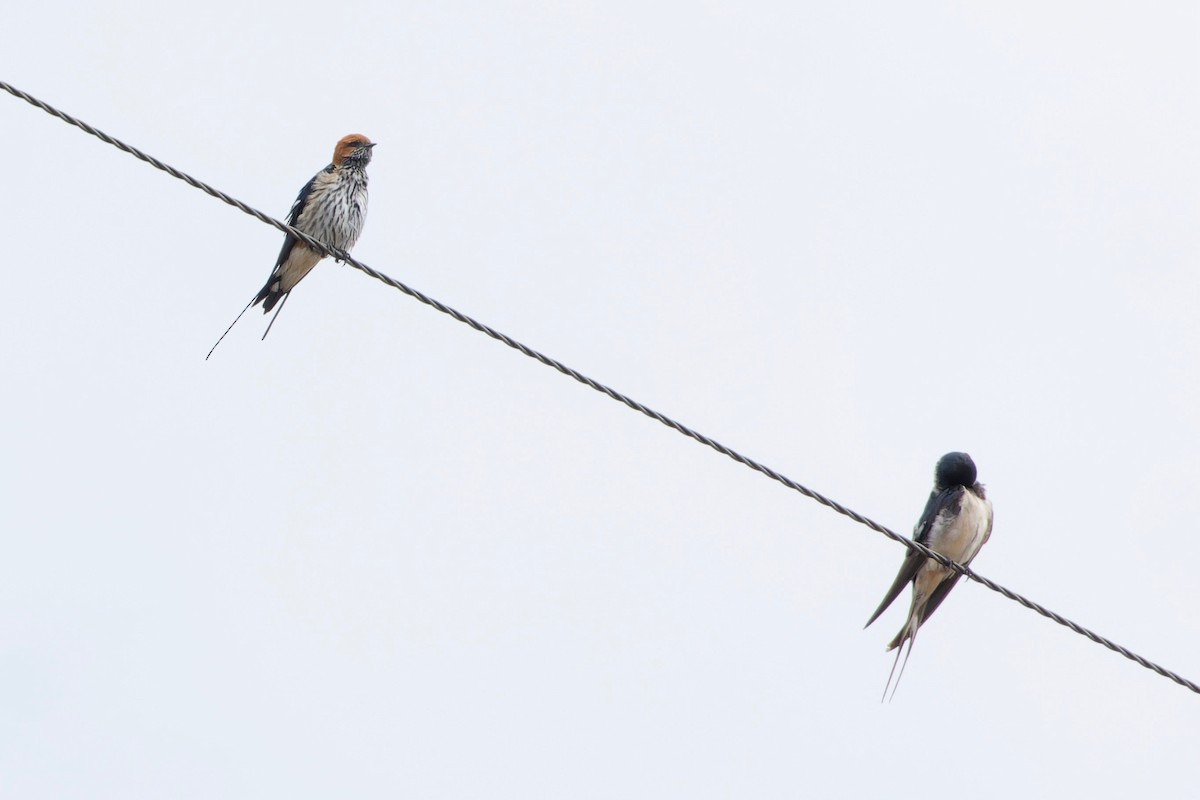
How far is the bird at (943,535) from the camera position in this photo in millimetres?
8117

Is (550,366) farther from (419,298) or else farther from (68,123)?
(68,123)

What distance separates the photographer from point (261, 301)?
939 centimetres

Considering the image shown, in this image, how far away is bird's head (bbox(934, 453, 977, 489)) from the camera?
8.44 metres

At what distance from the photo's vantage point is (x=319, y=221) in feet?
30.2

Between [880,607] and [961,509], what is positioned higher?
[961,509]

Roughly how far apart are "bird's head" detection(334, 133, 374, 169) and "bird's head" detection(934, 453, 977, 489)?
3.44m

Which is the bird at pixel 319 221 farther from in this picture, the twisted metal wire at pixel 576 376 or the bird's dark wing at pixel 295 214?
the twisted metal wire at pixel 576 376

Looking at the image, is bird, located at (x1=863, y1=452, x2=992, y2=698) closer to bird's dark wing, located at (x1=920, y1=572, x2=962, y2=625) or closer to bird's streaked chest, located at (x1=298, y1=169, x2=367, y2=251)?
bird's dark wing, located at (x1=920, y1=572, x2=962, y2=625)

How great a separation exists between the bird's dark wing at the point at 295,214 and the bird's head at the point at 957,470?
3.35 metres

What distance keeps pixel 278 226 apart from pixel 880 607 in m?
3.84

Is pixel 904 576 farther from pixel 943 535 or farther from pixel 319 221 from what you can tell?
pixel 319 221

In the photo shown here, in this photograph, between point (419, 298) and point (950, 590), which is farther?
point (950, 590)

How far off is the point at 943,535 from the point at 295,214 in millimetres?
3660

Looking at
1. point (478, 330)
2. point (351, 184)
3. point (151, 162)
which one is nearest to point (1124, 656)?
point (478, 330)
